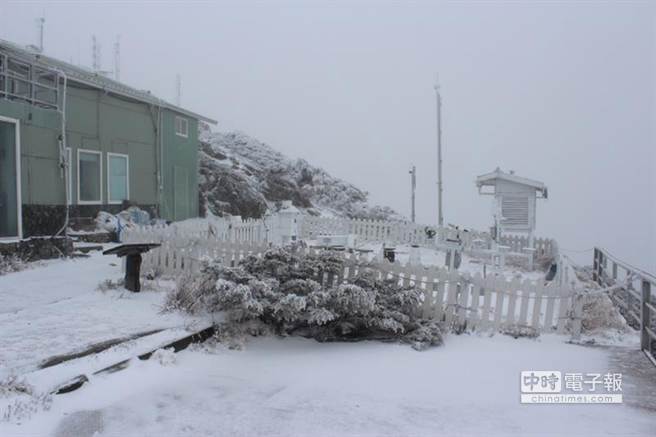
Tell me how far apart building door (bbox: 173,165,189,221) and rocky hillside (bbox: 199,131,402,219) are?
8.87ft

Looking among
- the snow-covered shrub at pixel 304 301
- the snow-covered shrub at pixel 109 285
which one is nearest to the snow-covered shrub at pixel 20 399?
the snow-covered shrub at pixel 304 301

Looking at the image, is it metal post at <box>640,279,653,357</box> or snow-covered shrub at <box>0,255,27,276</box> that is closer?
metal post at <box>640,279,653,357</box>

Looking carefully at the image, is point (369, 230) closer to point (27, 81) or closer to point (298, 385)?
point (27, 81)

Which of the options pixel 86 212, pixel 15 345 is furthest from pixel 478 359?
pixel 86 212

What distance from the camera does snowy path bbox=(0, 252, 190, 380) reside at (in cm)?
497

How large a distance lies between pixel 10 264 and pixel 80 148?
5.31m

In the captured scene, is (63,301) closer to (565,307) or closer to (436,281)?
(436,281)

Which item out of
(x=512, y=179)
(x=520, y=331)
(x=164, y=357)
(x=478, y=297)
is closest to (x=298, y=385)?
(x=164, y=357)

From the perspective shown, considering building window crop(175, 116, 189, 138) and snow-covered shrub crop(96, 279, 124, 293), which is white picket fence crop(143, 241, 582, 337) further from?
building window crop(175, 116, 189, 138)

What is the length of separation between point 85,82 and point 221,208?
964 cm

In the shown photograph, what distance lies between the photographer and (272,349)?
573cm

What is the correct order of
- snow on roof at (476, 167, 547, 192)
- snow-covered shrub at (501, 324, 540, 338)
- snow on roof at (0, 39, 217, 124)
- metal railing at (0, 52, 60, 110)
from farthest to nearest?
snow on roof at (476, 167, 547, 192) < snow on roof at (0, 39, 217, 124) < metal railing at (0, 52, 60, 110) < snow-covered shrub at (501, 324, 540, 338)

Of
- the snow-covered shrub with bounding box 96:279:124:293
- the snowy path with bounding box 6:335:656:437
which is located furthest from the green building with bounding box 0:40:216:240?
the snowy path with bounding box 6:335:656:437

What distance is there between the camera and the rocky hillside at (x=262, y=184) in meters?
23.3
